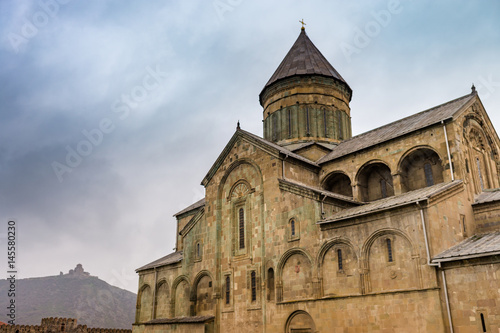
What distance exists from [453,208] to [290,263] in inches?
277

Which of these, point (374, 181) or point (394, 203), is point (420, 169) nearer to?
point (374, 181)

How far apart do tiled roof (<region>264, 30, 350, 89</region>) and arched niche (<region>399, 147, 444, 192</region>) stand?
1052 cm

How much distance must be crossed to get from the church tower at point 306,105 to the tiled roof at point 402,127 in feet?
10.9

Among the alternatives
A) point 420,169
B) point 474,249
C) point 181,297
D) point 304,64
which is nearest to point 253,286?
point 181,297

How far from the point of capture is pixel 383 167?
2169 centimetres

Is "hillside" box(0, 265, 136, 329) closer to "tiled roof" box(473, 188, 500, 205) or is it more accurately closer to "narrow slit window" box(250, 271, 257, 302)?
"narrow slit window" box(250, 271, 257, 302)

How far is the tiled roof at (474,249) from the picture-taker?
13977 millimetres

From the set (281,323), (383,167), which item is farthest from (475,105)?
(281,323)

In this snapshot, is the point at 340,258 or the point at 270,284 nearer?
the point at 340,258

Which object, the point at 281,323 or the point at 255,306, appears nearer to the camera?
the point at 281,323

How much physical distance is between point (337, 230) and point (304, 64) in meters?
15.3

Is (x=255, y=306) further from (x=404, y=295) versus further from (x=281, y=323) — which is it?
(x=404, y=295)

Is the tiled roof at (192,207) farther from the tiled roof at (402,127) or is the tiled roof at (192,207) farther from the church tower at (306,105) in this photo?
the tiled roof at (402,127)

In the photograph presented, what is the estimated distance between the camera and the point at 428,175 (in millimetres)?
19891
